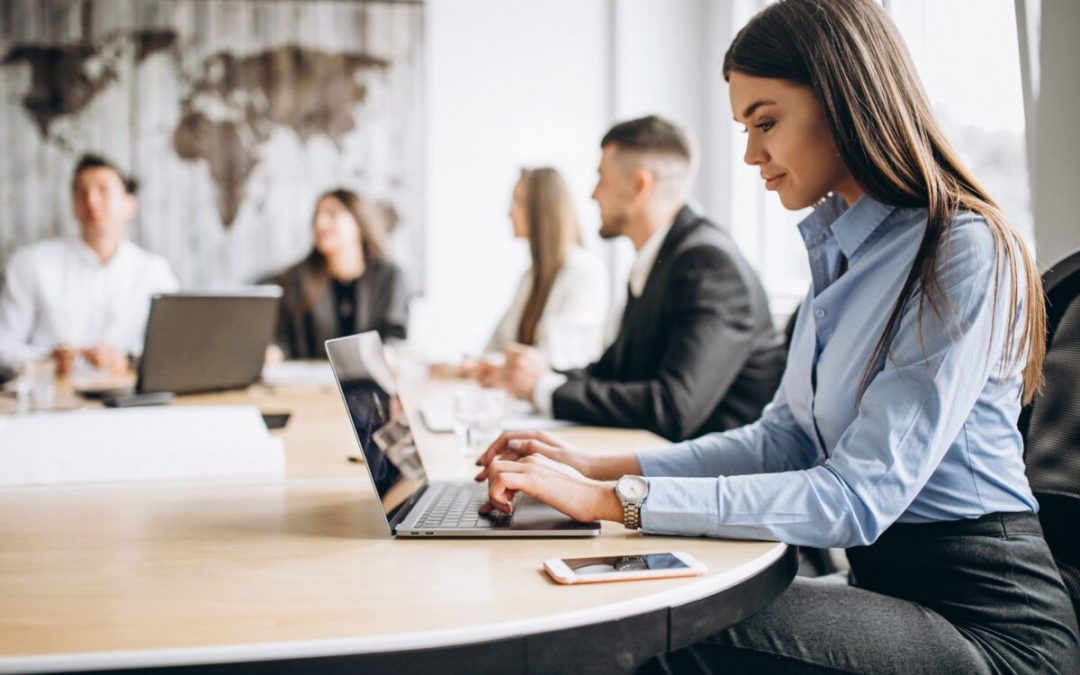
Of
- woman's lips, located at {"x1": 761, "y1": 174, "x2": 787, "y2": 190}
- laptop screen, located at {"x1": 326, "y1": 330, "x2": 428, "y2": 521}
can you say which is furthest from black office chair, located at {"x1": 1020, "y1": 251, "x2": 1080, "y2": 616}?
A: laptop screen, located at {"x1": 326, "y1": 330, "x2": 428, "y2": 521}

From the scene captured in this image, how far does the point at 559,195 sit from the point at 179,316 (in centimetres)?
182

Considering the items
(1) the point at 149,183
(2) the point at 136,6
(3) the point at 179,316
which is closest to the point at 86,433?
(3) the point at 179,316

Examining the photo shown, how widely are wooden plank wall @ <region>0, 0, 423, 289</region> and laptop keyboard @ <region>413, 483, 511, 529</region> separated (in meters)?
3.56

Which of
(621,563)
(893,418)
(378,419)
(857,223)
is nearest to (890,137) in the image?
(857,223)

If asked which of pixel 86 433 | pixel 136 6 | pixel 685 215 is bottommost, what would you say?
pixel 86 433

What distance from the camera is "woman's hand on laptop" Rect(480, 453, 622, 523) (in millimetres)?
1115

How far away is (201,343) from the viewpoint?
2.44m

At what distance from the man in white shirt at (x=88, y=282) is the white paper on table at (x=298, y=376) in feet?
4.53

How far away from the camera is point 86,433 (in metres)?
1.56

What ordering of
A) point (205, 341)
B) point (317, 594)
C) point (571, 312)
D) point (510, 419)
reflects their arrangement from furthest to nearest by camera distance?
point (571, 312)
point (205, 341)
point (510, 419)
point (317, 594)

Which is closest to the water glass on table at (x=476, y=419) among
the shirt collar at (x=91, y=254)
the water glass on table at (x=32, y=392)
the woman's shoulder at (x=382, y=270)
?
the water glass on table at (x=32, y=392)

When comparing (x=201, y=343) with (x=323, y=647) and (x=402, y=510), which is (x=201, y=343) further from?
(x=323, y=647)

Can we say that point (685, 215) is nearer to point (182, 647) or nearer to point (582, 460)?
point (582, 460)

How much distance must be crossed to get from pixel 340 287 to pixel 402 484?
3.34 m
